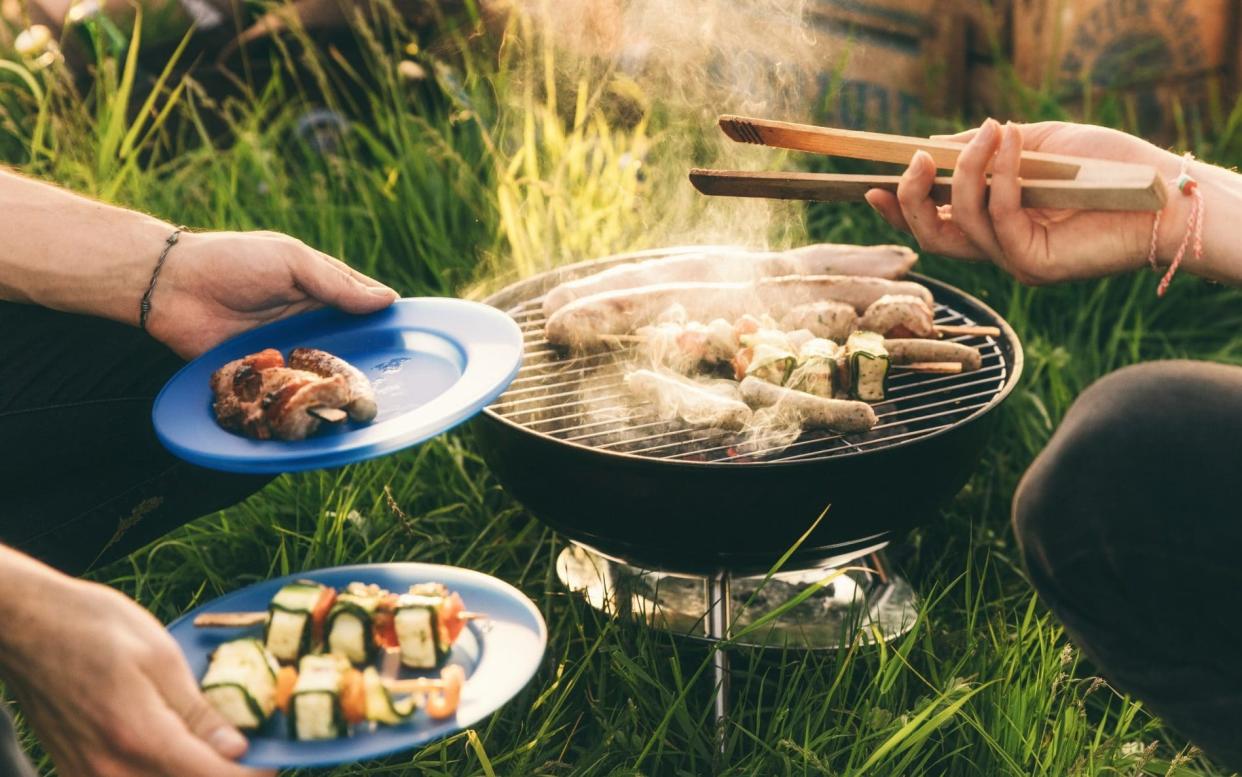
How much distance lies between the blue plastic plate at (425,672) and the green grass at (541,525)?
0.51 m

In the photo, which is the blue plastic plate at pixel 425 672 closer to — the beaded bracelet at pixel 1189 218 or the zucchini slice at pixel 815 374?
the zucchini slice at pixel 815 374

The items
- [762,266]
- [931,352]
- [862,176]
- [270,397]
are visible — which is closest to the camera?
[270,397]

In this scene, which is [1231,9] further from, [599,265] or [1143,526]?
[1143,526]

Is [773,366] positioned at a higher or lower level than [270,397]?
lower

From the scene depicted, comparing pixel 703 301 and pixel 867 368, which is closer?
pixel 867 368

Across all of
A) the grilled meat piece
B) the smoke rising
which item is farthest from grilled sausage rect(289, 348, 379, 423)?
the smoke rising

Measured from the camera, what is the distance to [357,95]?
5625mm

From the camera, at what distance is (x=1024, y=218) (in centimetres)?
230

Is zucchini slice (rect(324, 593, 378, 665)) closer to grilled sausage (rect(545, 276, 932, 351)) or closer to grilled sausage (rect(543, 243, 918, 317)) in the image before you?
grilled sausage (rect(545, 276, 932, 351))

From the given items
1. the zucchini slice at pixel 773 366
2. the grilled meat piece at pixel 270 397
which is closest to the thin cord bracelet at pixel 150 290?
the grilled meat piece at pixel 270 397

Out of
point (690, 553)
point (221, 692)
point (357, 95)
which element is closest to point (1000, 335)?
point (690, 553)

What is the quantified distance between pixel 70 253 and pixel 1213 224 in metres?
2.48

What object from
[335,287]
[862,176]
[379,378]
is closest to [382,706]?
[379,378]

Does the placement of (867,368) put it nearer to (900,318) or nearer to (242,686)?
(900,318)
